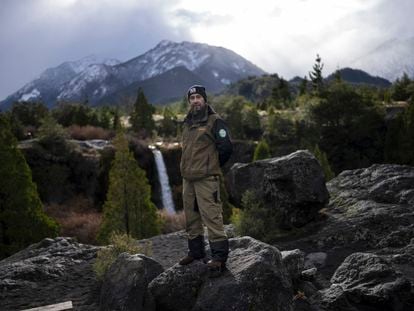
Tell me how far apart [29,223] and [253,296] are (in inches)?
547

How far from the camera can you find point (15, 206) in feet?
55.8

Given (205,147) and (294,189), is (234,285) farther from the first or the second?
(294,189)

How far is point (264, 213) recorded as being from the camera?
41.3ft

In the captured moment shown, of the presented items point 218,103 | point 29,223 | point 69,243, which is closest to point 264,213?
point 69,243

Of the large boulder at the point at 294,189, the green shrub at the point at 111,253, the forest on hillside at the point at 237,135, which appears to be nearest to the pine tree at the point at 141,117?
the forest on hillside at the point at 237,135

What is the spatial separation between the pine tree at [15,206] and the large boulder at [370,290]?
525 inches

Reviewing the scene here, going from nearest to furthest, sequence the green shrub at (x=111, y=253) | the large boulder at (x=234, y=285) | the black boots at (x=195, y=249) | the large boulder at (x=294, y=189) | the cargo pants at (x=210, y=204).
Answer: the large boulder at (x=234, y=285), the cargo pants at (x=210, y=204), the black boots at (x=195, y=249), the green shrub at (x=111, y=253), the large boulder at (x=294, y=189)

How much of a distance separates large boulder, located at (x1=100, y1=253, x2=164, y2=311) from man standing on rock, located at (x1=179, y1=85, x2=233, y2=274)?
1048 mm

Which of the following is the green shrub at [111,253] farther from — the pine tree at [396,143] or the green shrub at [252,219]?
the pine tree at [396,143]

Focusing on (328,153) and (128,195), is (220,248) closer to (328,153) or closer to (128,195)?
(128,195)

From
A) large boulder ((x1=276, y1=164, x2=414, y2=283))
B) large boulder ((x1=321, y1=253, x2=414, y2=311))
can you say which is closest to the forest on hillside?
large boulder ((x1=276, y1=164, x2=414, y2=283))

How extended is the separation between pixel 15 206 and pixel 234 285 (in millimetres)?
13688

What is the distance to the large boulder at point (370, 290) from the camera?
282 inches

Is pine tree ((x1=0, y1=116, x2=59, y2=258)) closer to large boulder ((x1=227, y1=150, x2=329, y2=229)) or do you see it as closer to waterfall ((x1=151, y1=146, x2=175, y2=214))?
large boulder ((x1=227, y1=150, x2=329, y2=229))
